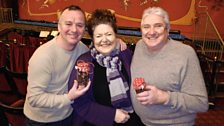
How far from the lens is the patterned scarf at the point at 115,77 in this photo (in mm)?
1887

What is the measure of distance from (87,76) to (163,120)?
576 mm

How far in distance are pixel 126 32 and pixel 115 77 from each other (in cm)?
292

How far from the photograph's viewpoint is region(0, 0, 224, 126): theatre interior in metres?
3.78

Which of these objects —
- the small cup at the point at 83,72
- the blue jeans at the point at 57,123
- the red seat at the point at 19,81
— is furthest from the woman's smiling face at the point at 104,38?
the red seat at the point at 19,81

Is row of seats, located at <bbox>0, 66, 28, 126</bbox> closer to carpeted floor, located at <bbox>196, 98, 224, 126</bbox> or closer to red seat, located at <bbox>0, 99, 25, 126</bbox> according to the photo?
red seat, located at <bbox>0, 99, 25, 126</bbox>

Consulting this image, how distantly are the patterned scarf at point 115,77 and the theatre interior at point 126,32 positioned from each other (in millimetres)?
1021

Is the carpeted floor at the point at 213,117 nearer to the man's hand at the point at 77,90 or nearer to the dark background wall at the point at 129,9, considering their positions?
the dark background wall at the point at 129,9

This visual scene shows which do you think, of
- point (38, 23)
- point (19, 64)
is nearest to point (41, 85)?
point (19, 64)

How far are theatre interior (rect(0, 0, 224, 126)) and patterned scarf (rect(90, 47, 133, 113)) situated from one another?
102cm

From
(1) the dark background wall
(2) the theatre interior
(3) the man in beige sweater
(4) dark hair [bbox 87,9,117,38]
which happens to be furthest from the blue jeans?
(1) the dark background wall

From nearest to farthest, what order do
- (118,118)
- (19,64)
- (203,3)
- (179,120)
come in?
1. (179,120)
2. (118,118)
3. (19,64)
4. (203,3)

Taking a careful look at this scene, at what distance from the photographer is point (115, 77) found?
190 cm

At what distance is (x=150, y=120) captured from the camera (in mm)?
1838

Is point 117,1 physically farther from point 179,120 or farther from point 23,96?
point 179,120
